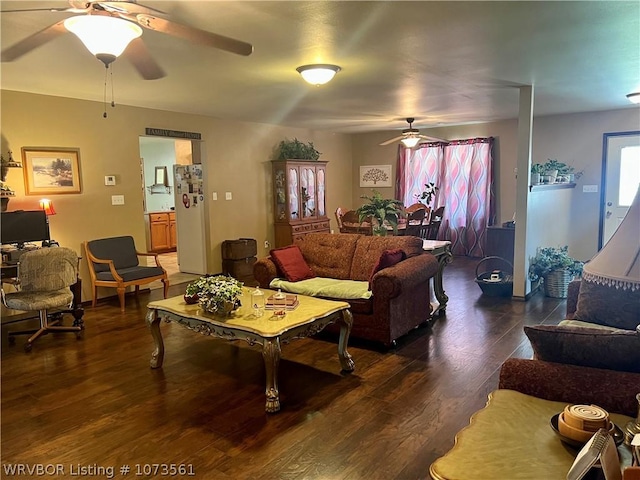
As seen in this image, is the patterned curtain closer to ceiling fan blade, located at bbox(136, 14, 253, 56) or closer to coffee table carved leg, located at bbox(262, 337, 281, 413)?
coffee table carved leg, located at bbox(262, 337, 281, 413)

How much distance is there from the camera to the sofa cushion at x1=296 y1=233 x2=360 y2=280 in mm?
4699

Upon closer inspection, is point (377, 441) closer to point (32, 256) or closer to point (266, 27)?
point (266, 27)

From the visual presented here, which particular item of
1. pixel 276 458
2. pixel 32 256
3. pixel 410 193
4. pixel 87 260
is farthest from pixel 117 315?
pixel 410 193

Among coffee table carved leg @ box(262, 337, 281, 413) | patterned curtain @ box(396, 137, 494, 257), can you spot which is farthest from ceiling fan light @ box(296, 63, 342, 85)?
patterned curtain @ box(396, 137, 494, 257)

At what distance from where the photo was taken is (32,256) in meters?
3.94

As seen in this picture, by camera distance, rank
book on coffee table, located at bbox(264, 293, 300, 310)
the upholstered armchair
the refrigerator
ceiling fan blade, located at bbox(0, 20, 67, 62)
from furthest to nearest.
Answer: the refrigerator, the upholstered armchair, book on coffee table, located at bbox(264, 293, 300, 310), ceiling fan blade, located at bbox(0, 20, 67, 62)

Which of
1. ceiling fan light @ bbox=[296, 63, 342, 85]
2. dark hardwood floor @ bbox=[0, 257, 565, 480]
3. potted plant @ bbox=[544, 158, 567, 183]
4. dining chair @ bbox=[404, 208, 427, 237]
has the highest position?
ceiling fan light @ bbox=[296, 63, 342, 85]

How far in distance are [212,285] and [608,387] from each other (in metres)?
2.38

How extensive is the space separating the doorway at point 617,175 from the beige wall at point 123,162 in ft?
16.8

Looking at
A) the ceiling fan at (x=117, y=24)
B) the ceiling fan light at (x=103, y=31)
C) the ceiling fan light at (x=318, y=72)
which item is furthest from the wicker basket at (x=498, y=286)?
the ceiling fan light at (x=103, y=31)

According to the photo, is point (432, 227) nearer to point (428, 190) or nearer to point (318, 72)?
point (428, 190)

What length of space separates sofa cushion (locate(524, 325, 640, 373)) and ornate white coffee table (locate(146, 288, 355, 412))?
5.04 ft

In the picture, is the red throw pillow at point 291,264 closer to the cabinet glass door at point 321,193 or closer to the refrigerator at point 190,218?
the refrigerator at point 190,218

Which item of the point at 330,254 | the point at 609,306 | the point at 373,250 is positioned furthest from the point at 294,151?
the point at 609,306
